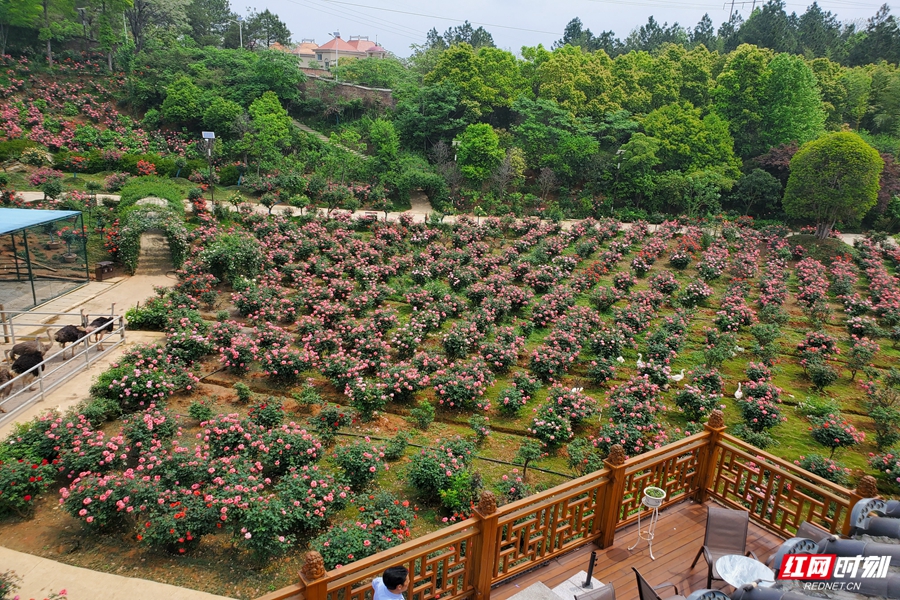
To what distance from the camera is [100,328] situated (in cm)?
1109

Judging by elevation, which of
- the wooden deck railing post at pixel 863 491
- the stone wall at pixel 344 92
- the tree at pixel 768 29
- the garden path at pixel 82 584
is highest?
the tree at pixel 768 29

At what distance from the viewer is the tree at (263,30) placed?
49.1 m

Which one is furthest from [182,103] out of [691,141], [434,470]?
[434,470]

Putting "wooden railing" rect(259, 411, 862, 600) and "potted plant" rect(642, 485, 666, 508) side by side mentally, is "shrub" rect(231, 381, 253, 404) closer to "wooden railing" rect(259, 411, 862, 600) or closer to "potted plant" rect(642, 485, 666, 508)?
"wooden railing" rect(259, 411, 862, 600)

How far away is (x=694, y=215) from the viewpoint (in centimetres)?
2730

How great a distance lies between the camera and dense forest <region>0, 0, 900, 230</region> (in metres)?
26.7

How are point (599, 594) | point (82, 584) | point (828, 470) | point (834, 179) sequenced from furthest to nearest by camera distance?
→ point (834, 179) → point (828, 470) → point (82, 584) → point (599, 594)

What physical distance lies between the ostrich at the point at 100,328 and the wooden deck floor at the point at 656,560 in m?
9.76

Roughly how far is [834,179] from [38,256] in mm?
26971

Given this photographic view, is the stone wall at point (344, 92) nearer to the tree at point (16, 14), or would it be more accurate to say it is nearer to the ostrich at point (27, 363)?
the tree at point (16, 14)

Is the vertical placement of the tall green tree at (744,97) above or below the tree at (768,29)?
below

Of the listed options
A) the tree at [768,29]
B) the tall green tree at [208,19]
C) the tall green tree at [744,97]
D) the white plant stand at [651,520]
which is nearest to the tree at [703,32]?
the tree at [768,29]

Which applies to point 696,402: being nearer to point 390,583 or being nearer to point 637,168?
point 390,583

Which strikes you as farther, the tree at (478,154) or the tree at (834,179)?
the tree at (478,154)
